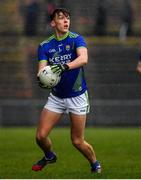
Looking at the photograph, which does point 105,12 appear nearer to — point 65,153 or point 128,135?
point 128,135

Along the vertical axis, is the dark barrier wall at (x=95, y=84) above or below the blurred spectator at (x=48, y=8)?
below

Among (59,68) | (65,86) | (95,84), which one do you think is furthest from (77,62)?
(95,84)

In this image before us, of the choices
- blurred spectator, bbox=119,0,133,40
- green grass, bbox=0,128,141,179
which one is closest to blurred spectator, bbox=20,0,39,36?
A: blurred spectator, bbox=119,0,133,40

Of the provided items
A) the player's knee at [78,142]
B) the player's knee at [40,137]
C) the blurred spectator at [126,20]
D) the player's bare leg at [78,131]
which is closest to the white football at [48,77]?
the player's bare leg at [78,131]

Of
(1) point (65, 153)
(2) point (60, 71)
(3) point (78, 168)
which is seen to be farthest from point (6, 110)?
(2) point (60, 71)

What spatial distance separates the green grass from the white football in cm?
112

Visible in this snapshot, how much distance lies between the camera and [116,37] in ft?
81.2

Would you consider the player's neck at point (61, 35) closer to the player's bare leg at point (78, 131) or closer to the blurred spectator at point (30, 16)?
the player's bare leg at point (78, 131)

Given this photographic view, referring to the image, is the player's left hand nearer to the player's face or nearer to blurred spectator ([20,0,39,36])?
the player's face

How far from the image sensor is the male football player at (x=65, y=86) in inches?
430

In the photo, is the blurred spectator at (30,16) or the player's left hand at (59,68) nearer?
the player's left hand at (59,68)

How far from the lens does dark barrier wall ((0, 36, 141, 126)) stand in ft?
74.4

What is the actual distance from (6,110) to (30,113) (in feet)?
2.07

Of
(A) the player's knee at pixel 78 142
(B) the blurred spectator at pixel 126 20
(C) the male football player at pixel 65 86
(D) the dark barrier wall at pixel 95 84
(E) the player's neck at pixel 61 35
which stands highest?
(E) the player's neck at pixel 61 35
